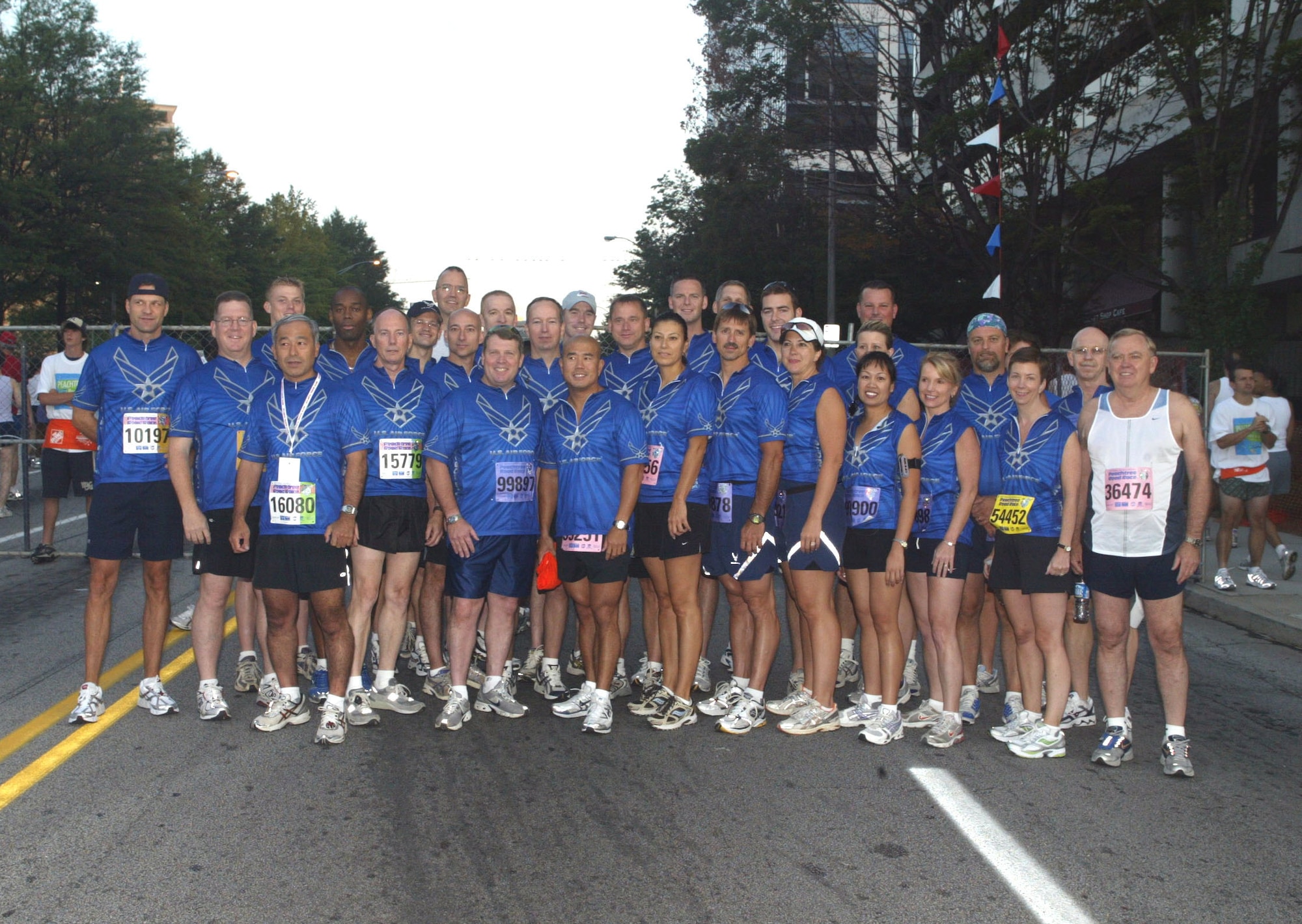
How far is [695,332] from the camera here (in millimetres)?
7305

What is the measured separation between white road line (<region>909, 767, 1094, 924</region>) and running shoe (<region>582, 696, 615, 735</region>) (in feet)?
4.97

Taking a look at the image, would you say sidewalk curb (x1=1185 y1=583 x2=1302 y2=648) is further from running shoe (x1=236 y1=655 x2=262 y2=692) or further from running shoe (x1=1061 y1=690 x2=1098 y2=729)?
running shoe (x1=236 y1=655 x2=262 y2=692)

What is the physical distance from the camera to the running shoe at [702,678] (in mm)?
6543

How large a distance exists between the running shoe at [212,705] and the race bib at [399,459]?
55.2 inches

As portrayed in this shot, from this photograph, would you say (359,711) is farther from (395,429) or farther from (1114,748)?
(1114,748)

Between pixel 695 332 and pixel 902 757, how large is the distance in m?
3.17

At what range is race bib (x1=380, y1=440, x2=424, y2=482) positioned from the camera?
5.82 meters

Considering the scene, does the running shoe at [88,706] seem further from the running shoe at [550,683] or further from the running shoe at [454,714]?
the running shoe at [550,683]

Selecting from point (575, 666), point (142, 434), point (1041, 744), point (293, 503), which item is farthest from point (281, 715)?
point (1041, 744)

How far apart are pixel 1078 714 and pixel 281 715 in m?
4.10

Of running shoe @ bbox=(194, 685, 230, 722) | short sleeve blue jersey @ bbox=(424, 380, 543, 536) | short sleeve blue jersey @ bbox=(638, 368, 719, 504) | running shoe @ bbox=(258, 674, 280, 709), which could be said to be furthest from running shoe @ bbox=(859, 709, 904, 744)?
running shoe @ bbox=(194, 685, 230, 722)

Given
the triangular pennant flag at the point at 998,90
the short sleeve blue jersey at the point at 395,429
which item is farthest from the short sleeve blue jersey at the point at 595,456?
the triangular pennant flag at the point at 998,90

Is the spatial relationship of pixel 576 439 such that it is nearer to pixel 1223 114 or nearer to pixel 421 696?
pixel 421 696

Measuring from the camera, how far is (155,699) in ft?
18.9
